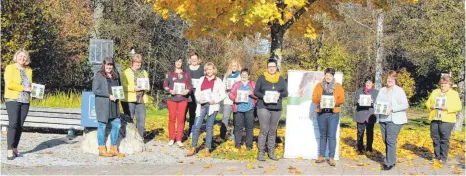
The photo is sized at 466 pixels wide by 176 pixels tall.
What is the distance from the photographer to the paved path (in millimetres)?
8375

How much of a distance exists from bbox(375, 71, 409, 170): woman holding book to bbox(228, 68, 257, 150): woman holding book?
2.32 meters

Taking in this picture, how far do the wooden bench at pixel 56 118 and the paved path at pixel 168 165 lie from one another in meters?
1.45

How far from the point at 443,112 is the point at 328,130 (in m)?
2.19

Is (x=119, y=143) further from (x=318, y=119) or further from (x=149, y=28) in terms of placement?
(x=149, y=28)

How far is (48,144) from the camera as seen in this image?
11.2 metres

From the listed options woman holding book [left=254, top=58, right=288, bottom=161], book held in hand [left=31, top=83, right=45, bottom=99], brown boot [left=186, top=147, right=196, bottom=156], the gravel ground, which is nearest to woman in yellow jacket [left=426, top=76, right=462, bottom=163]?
woman holding book [left=254, top=58, right=288, bottom=161]

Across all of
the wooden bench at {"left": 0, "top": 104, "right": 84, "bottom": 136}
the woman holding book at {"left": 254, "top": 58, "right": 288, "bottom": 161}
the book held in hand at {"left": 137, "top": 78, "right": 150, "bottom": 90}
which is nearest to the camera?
the woman holding book at {"left": 254, "top": 58, "right": 288, "bottom": 161}

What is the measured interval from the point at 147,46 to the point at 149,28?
3.10 ft

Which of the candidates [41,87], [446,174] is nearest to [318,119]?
[446,174]

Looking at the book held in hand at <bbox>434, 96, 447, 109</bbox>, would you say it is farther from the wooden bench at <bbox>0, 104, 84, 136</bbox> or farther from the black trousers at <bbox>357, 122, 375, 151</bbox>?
the wooden bench at <bbox>0, 104, 84, 136</bbox>

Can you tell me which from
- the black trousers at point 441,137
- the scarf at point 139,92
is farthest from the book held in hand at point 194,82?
the black trousers at point 441,137

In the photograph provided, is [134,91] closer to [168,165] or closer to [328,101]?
[168,165]

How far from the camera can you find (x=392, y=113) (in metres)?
9.37

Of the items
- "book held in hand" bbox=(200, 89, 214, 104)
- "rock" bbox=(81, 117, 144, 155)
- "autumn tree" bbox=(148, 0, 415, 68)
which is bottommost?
"rock" bbox=(81, 117, 144, 155)
